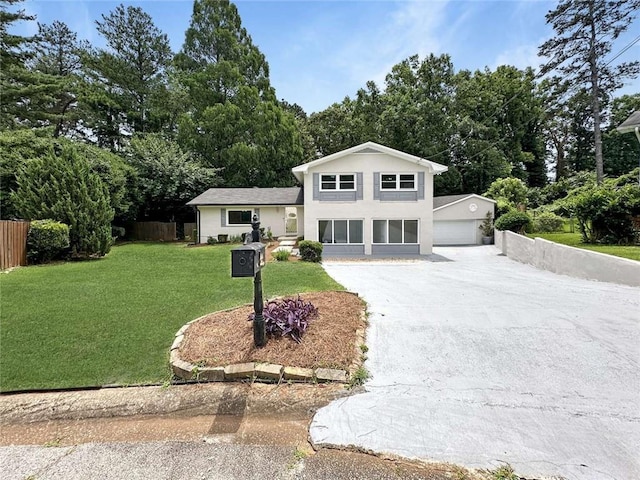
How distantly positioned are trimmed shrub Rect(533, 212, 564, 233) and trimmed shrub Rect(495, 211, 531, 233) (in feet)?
10.9

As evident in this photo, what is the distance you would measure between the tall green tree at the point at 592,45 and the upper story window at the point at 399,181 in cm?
Answer: 1765

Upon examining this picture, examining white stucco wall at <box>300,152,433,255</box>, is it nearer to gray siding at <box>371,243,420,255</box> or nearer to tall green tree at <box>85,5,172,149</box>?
gray siding at <box>371,243,420,255</box>

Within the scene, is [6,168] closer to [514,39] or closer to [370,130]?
[514,39]

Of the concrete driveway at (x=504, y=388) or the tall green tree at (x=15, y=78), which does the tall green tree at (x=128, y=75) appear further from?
the concrete driveway at (x=504, y=388)

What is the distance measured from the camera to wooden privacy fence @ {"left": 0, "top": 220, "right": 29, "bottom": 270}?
10914mm

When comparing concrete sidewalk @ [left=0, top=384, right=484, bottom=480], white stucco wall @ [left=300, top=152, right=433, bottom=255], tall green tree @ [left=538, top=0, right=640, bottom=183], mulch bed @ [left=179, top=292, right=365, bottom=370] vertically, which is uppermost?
tall green tree @ [left=538, top=0, right=640, bottom=183]

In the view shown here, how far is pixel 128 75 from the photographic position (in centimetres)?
2914

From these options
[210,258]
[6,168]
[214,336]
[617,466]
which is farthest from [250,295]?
[6,168]

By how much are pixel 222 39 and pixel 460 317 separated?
113ft

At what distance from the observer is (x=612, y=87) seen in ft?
92.3

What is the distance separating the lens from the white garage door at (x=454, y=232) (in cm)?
2511

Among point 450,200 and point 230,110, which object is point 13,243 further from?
point 450,200

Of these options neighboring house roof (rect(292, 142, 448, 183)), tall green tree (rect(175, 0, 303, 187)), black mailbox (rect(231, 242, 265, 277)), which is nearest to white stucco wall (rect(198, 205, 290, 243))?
neighboring house roof (rect(292, 142, 448, 183))

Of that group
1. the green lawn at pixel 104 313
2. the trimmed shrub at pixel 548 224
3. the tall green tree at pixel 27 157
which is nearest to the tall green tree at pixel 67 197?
the tall green tree at pixel 27 157
